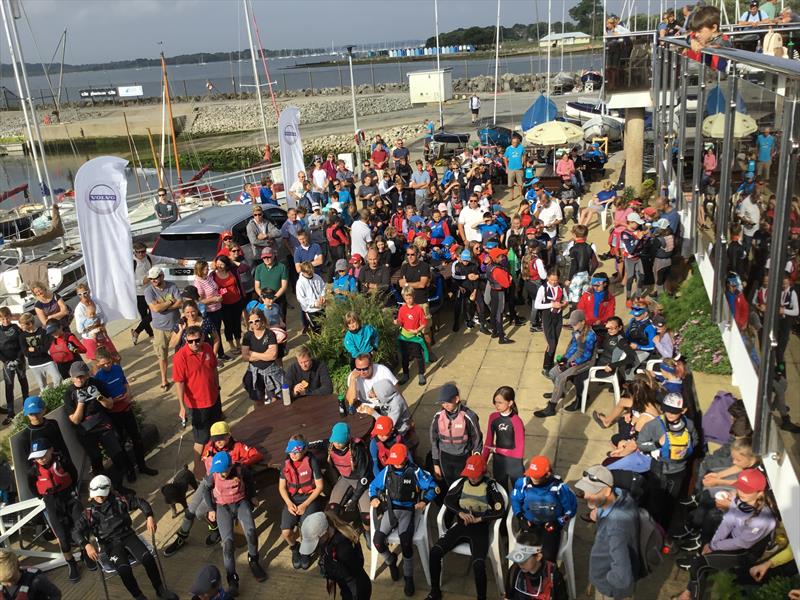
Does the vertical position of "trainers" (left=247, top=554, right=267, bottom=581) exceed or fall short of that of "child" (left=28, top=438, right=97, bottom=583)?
it falls short

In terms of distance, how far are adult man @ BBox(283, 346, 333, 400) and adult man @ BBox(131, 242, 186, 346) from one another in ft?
11.1

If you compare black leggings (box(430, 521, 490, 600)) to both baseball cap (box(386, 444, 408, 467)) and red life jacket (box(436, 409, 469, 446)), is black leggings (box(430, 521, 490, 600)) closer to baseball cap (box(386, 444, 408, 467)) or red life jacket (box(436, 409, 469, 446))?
baseball cap (box(386, 444, 408, 467))

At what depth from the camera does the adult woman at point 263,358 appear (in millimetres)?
8445

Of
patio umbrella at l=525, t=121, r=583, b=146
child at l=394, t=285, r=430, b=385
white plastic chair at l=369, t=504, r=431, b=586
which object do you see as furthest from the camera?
patio umbrella at l=525, t=121, r=583, b=146

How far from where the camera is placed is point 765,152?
386 cm

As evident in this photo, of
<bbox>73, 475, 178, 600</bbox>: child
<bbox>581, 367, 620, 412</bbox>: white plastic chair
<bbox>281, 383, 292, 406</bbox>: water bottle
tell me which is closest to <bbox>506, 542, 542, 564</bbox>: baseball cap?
<bbox>73, 475, 178, 600</bbox>: child

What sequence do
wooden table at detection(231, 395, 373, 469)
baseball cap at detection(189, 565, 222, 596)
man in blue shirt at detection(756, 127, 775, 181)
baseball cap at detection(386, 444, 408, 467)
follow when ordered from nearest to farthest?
1. man in blue shirt at detection(756, 127, 775, 181)
2. baseball cap at detection(189, 565, 222, 596)
3. baseball cap at detection(386, 444, 408, 467)
4. wooden table at detection(231, 395, 373, 469)

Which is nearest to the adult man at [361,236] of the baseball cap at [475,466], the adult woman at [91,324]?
the adult woman at [91,324]

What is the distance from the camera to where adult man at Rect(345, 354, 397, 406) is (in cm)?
741

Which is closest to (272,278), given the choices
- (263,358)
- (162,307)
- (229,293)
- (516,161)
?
(229,293)

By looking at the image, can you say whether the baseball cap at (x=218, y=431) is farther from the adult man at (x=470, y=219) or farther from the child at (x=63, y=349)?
the adult man at (x=470, y=219)

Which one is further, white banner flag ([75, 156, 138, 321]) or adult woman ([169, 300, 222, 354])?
white banner flag ([75, 156, 138, 321])

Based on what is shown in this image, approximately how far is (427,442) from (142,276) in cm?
556

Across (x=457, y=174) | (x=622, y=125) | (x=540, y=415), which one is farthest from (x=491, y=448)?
(x=622, y=125)
